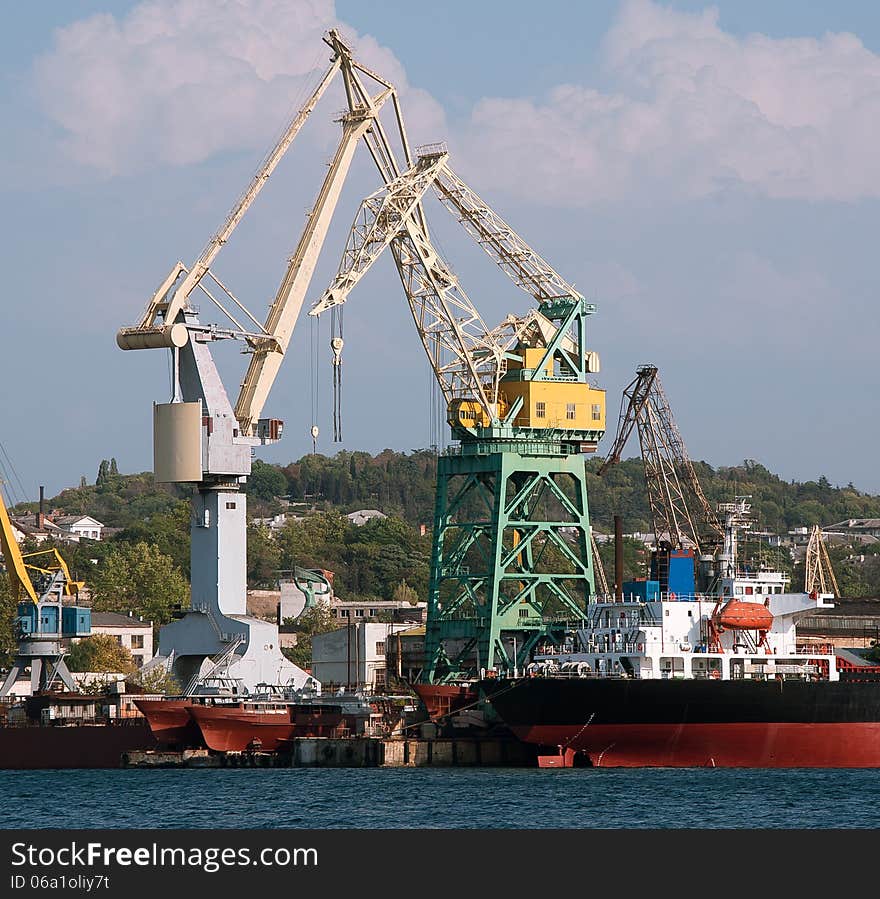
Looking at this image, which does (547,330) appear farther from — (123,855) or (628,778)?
(123,855)

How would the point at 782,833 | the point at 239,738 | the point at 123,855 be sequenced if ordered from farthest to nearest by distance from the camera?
the point at 239,738
the point at 782,833
the point at 123,855

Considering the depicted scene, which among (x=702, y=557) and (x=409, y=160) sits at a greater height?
(x=409, y=160)

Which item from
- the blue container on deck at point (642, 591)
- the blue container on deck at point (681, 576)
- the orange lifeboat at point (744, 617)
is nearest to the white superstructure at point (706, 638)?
the orange lifeboat at point (744, 617)

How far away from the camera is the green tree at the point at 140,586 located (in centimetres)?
12644

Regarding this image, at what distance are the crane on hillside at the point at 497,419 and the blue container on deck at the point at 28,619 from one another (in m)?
17.2

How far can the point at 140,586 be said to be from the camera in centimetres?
13050

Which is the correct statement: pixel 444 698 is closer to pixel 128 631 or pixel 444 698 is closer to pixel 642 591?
pixel 642 591

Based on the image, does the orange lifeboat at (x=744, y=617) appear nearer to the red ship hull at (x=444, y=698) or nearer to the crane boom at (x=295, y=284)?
the red ship hull at (x=444, y=698)

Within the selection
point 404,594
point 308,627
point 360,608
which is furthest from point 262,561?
point 308,627

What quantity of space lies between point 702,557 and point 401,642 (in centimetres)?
2267

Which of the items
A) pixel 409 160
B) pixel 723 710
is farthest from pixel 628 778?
pixel 409 160

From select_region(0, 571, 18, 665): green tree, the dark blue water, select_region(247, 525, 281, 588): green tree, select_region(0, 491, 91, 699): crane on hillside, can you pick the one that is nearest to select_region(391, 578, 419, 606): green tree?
select_region(247, 525, 281, 588): green tree

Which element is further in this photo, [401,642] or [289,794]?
[401,642]

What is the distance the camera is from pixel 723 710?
70.9 metres
